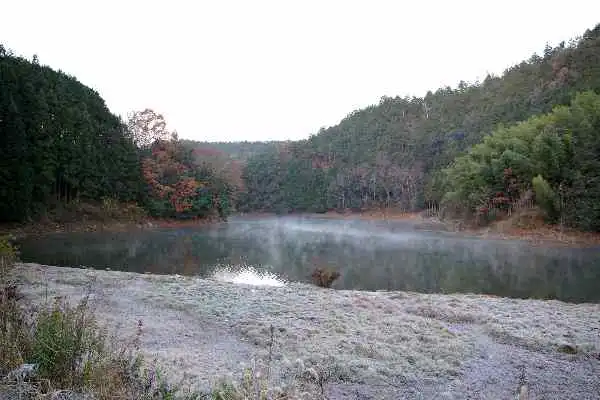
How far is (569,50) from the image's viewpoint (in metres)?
44.8

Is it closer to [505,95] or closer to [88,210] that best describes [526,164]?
[88,210]

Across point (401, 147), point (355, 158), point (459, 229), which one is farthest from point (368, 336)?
point (355, 158)

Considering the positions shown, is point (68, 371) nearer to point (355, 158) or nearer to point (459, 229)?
point (459, 229)

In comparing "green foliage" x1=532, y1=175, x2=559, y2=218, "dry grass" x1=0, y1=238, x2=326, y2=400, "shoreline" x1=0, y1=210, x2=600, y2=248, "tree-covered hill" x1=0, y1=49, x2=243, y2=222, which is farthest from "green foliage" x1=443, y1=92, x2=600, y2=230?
"dry grass" x1=0, y1=238, x2=326, y2=400

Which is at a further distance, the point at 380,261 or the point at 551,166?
the point at 551,166

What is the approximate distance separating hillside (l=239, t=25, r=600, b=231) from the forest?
9.2 inches

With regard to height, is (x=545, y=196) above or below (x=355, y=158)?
below

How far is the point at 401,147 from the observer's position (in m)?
66.1

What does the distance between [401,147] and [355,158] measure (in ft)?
24.6

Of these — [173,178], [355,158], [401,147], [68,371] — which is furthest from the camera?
[355,158]

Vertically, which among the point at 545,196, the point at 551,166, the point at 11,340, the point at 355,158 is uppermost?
the point at 355,158

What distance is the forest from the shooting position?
24562mm

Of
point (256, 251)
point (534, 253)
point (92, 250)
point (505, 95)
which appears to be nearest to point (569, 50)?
point (505, 95)

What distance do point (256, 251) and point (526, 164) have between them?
18182mm
